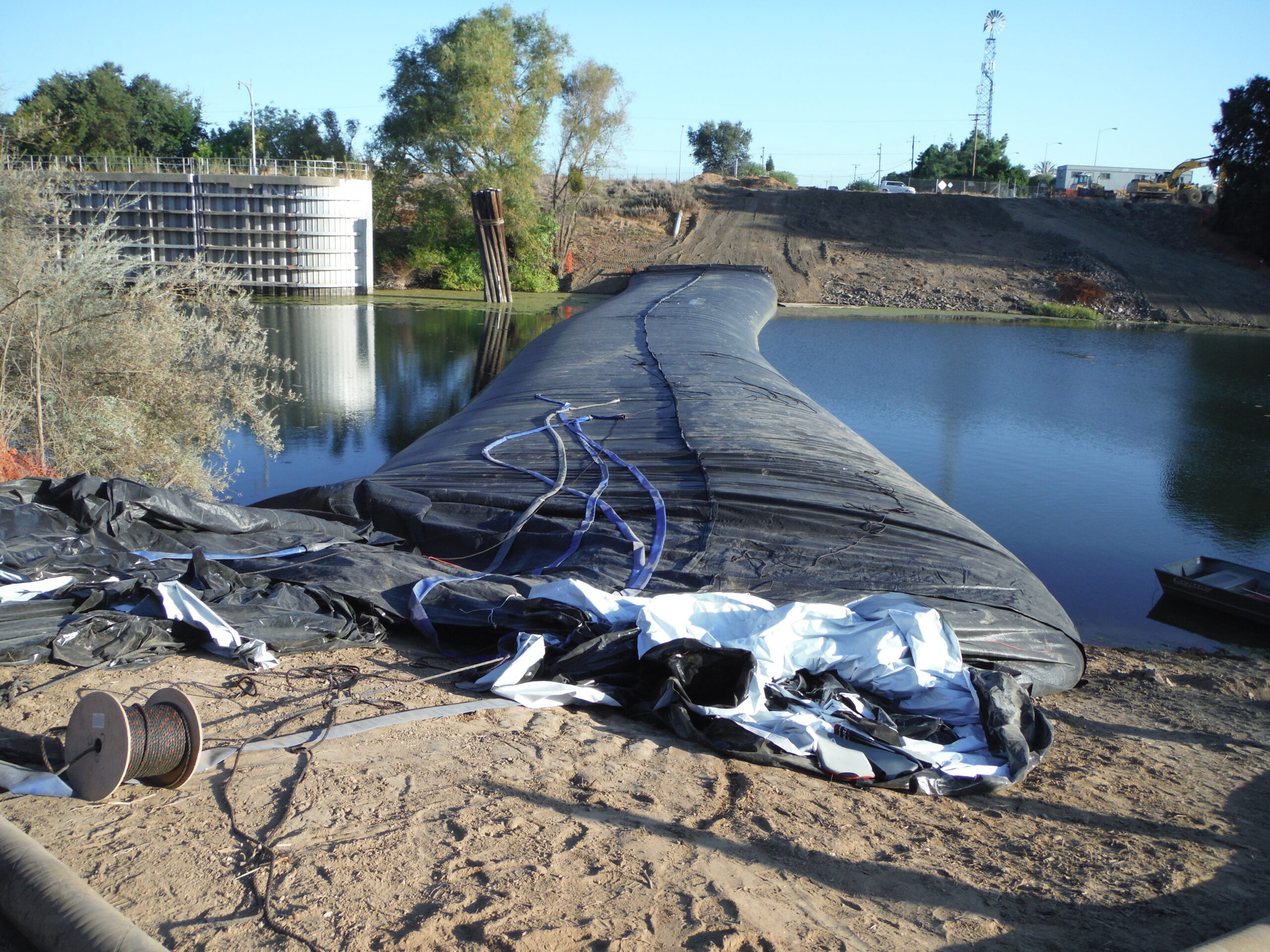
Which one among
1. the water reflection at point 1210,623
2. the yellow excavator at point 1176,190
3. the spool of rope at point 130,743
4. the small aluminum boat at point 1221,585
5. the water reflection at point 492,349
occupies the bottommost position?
the water reflection at point 1210,623

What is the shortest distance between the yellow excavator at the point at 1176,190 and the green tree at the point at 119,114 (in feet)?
141

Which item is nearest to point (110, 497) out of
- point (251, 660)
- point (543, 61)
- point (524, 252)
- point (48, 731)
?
point (251, 660)

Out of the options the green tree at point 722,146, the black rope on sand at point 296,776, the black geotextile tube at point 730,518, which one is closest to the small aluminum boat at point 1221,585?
the black geotextile tube at point 730,518

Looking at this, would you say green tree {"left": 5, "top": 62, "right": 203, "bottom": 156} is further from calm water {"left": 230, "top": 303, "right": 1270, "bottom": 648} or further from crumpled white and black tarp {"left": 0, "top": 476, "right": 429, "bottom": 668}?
crumpled white and black tarp {"left": 0, "top": 476, "right": 429, "bottom": 668}

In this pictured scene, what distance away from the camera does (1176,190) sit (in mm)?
42062

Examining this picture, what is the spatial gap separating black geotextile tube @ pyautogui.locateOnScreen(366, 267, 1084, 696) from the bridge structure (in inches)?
701

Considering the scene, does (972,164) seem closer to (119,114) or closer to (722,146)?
(722,146)

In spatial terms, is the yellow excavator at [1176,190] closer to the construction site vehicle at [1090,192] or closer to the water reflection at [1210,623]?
the construction site vehicle at [1090,192]

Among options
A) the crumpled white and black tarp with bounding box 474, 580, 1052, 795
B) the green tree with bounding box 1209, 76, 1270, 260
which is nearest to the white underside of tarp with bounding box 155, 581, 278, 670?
the crumpled white and black tarp with bounding box 474, 580, 1052, 795

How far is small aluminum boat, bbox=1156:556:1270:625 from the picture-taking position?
696 cm

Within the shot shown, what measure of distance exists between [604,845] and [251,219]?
25.1 meters

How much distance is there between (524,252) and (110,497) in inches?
1040

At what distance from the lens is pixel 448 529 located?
577 centimetres

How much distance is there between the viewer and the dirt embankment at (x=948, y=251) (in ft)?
94.4
